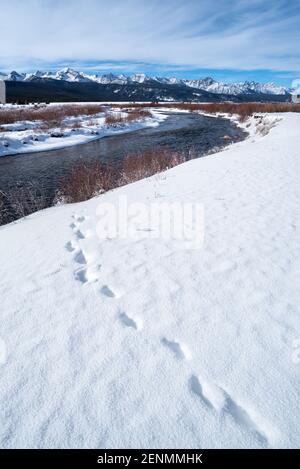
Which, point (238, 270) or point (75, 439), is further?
point (238, 270)

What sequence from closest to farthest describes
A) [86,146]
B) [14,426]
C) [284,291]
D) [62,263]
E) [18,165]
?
[14,426] < [284,291] < [62,263] < [18,165] < [86,146]

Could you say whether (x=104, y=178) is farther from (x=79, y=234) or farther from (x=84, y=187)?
(x=79, y=234)

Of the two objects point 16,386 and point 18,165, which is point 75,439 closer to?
point 16,386

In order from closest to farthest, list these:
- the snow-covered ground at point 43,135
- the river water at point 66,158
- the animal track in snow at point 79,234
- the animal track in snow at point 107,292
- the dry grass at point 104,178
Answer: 1. the animal track in snow at point 107,292
2. the animal track in snow at point 79,234
3. the dry grass at point 104,178
4. the river water at point 66,158
5. the snow-covered ground at point 43,135

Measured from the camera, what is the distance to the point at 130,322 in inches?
132

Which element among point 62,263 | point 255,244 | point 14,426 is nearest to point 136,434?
point 14,426

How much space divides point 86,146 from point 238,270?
21.5 meters

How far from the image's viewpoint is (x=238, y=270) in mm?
4207

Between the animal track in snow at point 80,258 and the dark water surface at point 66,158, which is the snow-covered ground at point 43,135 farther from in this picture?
the animal track in snow at point 80,258

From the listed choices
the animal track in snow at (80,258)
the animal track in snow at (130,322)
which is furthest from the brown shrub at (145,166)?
the animal track in snow at (130,322)

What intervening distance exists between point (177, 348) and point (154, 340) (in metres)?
0.25

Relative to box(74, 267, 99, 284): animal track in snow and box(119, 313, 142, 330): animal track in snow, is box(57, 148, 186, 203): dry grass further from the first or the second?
box(119, 313, 142, 330): animal track in snow

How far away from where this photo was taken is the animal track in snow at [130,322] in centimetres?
329

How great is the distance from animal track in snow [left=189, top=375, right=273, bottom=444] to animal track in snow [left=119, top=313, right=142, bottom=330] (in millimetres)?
854
